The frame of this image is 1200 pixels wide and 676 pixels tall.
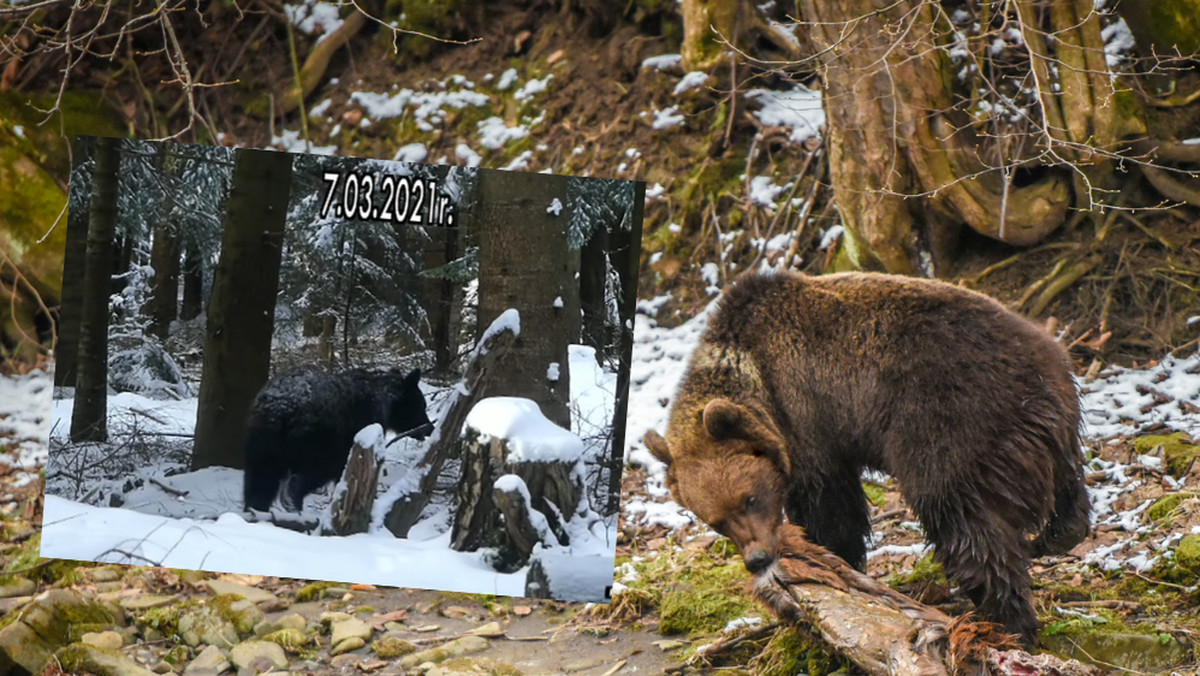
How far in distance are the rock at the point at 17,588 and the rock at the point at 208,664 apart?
4.87 feet

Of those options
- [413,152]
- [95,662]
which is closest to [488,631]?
[95,662]

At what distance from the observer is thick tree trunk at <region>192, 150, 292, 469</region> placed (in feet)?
16.4

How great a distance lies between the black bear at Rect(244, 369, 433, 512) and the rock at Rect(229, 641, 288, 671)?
0.68m

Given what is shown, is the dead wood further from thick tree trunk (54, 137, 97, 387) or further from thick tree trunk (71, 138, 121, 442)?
thick tree trunk (54, 137, 97, 387)

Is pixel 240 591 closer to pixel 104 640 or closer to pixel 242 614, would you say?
pixel 242 614

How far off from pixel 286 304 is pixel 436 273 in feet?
2.45

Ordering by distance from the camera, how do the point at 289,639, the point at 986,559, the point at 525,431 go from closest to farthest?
the point at 986,559 < the point at 525,431 < the point at 289,639

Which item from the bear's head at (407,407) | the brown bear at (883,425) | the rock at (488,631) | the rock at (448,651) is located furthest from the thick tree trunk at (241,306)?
the brown bear at (883,425)

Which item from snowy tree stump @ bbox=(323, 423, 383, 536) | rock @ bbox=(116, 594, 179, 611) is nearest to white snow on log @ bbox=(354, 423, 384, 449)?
snowy tree stump @ bbox=(323, 423, 383, 536)

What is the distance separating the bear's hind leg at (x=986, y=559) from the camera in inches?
179

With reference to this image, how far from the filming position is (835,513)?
17.1 ft

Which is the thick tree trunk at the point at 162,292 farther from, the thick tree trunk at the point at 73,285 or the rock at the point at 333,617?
the rock at the point at 333,617

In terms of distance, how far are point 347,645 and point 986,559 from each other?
121 inches

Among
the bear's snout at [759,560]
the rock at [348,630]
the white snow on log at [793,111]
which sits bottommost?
the rock at [348,630]
